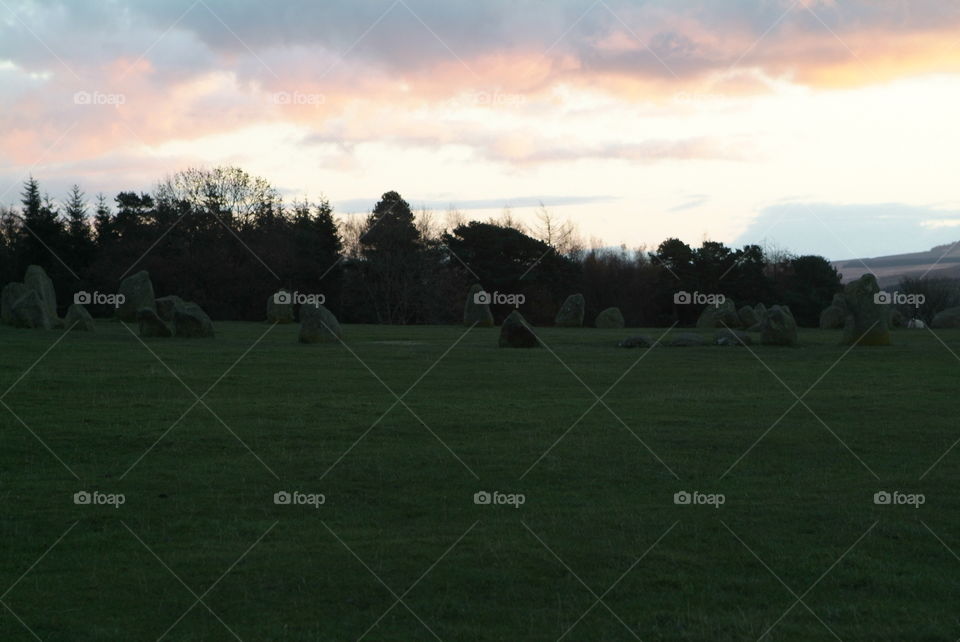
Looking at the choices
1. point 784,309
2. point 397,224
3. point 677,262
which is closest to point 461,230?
point 397,224

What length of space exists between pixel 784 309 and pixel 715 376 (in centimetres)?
962

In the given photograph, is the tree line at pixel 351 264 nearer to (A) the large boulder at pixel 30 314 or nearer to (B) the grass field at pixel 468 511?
(A) the large boulder at pixel 30 314

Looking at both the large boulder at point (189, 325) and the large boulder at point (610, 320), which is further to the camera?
the large boulder at point (610, 320)

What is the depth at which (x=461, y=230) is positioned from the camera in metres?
57.2

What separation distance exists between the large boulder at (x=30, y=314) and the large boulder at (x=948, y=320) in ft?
107

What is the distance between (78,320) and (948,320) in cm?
3259

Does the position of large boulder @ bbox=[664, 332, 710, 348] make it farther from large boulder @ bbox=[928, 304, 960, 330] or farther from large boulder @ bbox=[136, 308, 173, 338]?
large boulder @ bbox=[928, 304, 960, 330]

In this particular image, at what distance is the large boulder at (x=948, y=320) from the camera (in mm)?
39719

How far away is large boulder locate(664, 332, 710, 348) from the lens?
27484mm

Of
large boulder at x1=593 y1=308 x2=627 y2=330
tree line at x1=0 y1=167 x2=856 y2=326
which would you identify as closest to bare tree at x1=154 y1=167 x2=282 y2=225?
tree line at x1=0 y1=167 x2=856 y2=326

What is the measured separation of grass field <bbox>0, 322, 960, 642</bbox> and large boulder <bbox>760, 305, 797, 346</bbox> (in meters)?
9.68

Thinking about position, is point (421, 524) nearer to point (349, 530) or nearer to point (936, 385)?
point (349, 530)

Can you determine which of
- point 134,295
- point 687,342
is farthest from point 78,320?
point 687,342

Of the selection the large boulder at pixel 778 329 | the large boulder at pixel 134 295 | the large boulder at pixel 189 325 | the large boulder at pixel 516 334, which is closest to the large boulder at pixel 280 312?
the large boulder at pixel 134 295
